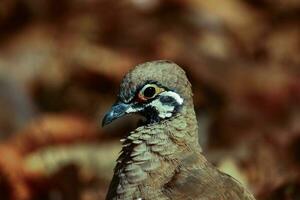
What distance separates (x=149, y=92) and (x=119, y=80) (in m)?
4.92

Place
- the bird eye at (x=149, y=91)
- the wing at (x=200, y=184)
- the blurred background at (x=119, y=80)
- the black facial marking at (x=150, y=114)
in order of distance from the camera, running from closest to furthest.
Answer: the wing at (x=200, y=184) < the bird eye at (x=149, y=91) < the black facial marking at (x=150, y=114) < the blurred background at (x=119, y=80)

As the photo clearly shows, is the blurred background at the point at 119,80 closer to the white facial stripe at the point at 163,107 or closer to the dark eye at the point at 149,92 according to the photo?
the white facial stripe at the point at 163,107

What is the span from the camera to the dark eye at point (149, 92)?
6684 millimetres

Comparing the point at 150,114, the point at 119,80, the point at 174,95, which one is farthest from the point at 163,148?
the point at 119,80

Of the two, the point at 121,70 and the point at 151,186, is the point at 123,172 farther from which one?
the point at 121,70

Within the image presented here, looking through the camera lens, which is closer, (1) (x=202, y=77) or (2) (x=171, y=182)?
(2) (x=171, y=182)

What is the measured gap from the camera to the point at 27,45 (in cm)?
1270

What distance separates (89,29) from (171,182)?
6659 millimetres

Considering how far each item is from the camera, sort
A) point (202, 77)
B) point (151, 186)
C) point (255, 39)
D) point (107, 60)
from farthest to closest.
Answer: point (255, 39) < point (107, 60) < point (202, 77) < point (151, 186)

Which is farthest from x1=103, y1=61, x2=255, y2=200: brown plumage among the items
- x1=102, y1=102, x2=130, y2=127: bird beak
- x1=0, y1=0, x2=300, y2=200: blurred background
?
x1=0, y1=0, x2=300, y2=200: blurred background

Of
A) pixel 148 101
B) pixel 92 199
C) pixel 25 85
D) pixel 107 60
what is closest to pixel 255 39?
pixel 107 60

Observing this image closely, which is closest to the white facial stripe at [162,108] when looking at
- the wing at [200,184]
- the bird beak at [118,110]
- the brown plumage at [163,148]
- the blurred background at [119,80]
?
the brown plumage at [163,148]

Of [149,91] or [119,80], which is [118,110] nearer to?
[149,91]

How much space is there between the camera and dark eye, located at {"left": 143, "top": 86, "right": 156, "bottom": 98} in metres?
6.68
